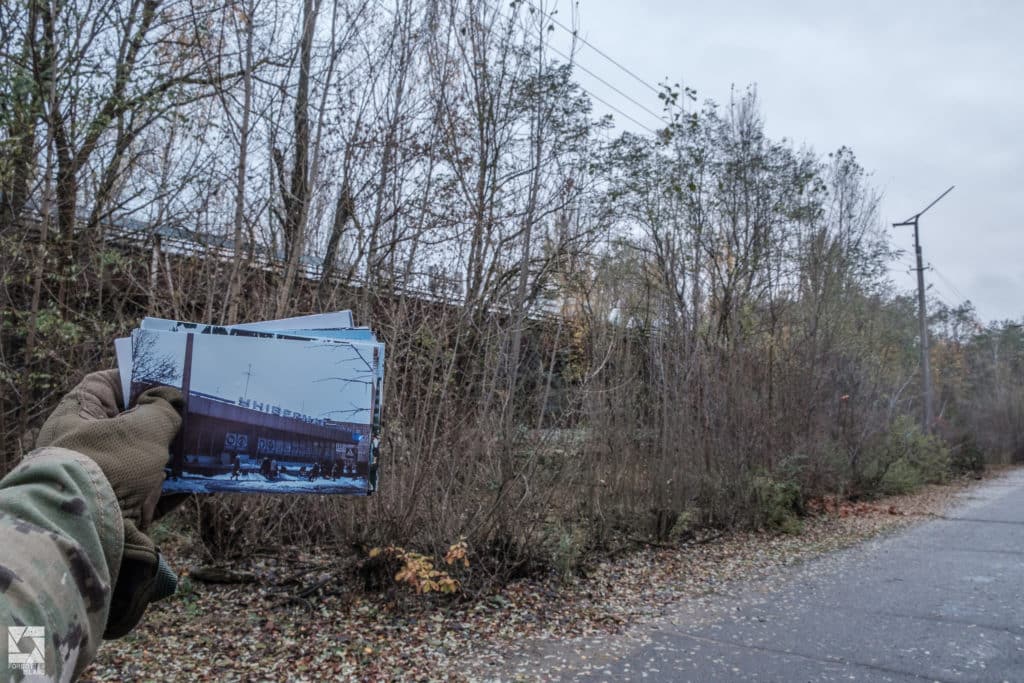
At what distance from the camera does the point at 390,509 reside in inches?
267

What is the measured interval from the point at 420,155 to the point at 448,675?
5.12 meters

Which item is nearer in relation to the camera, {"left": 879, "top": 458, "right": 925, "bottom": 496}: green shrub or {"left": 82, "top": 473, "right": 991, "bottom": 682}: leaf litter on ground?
{"left": 82, "top": 473, "right": 991, "bottom": 682}: leaf litter on ground

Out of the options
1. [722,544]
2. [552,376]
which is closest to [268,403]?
[552,376]

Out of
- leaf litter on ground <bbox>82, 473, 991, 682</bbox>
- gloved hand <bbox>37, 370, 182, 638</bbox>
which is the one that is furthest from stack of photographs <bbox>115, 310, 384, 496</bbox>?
leaf litter on ground <bbox>82, 473, 991, 682</bbox>

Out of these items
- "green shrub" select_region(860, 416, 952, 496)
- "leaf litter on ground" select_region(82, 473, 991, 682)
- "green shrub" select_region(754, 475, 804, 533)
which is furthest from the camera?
"green shrub" select_region(860, 416, 952, 496)

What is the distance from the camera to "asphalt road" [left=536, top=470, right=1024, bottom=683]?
215 inches

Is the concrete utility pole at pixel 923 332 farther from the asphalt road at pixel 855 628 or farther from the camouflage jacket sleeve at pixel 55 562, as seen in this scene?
the camouflage jacket sleeve at pixel 55 562

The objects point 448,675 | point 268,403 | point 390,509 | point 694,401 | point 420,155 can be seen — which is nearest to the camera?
point 268,403

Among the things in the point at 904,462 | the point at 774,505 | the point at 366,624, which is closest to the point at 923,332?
the point at 904,462

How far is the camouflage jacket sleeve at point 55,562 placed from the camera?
2.74 feet

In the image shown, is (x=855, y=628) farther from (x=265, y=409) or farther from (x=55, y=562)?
(x=55, y=562)

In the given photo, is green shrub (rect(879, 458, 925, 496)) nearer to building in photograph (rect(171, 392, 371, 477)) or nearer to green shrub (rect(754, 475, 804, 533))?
green shrub (rect(754, 475, 804, 533))

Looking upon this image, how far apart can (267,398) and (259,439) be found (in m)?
0.13

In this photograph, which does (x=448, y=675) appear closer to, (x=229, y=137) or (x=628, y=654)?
(x=628, y=654)
